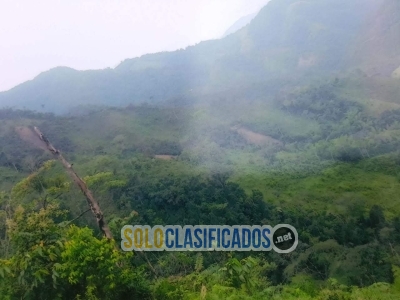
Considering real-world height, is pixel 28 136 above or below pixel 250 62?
above

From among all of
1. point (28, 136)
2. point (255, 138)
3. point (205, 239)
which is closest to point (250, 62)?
point (255, 138)

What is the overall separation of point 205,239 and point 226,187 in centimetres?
1121

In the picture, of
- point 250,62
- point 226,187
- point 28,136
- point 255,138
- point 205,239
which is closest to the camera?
point 205,239

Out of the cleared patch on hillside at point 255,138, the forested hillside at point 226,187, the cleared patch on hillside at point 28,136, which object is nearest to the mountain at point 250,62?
the forested hillside at point 226,187

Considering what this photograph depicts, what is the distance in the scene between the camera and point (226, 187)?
2412 cm

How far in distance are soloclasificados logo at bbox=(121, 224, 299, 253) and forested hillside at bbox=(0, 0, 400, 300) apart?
0.38 metres

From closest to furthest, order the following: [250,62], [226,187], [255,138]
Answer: [226,187] → [255,138] → [250,62]

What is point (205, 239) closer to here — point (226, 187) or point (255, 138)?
point (226, 187)

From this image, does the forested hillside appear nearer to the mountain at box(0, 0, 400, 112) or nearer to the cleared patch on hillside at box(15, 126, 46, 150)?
the cleared patch on hillside at box(15, 126, 46, 150)

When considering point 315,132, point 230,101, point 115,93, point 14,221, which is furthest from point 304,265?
point 115,93

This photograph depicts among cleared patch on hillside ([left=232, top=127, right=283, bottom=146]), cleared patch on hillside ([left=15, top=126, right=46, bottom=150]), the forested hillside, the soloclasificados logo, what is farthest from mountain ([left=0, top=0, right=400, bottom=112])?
the soloclasificados logo

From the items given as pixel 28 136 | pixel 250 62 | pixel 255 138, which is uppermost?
pixel 28 136

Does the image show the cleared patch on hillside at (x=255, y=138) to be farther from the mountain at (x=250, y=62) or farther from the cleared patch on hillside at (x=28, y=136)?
the mountain at (x=250, y=62)

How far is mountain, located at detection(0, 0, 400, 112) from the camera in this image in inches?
3219
